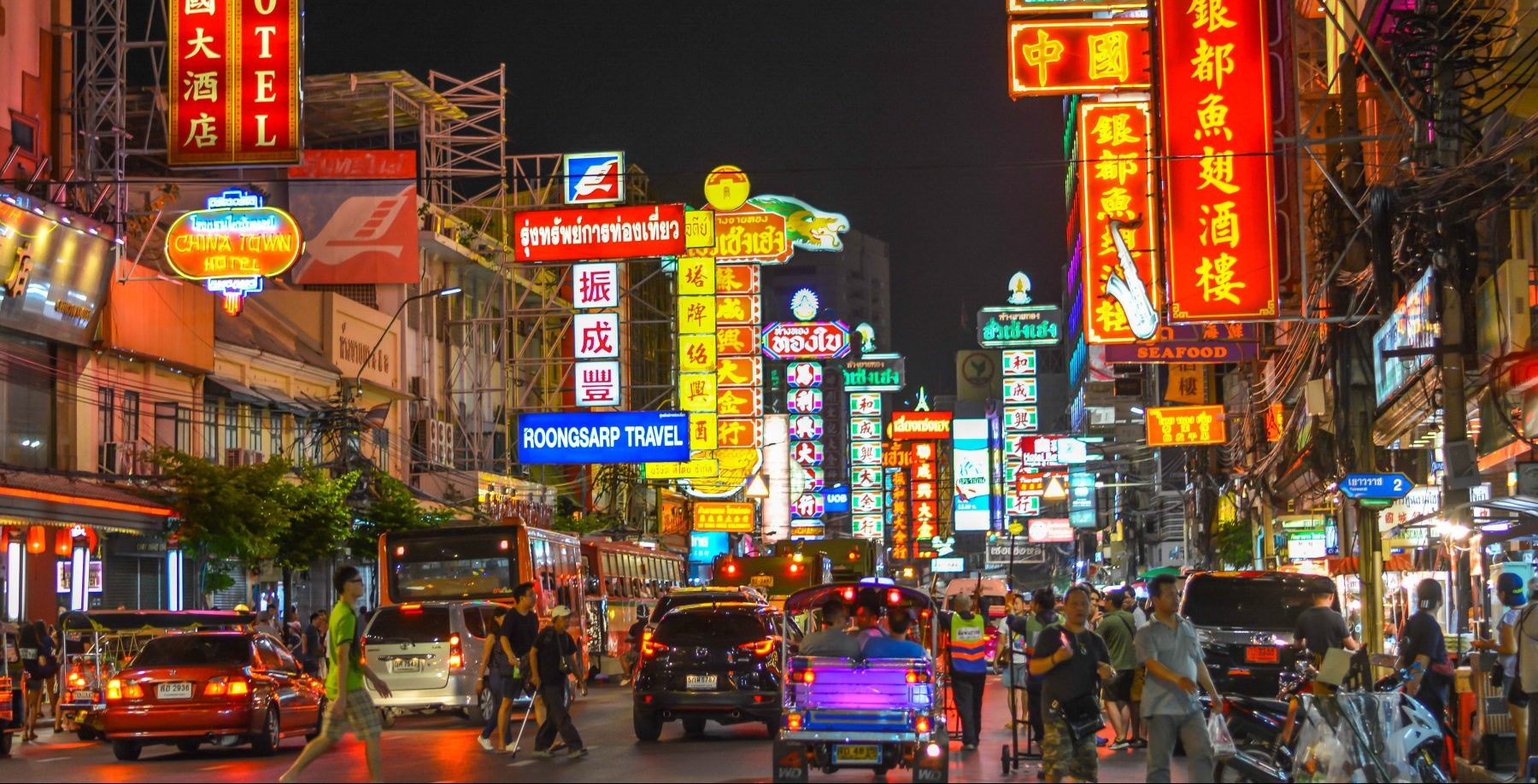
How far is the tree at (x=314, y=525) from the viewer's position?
3844cm

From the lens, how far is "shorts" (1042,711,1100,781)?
558 inches

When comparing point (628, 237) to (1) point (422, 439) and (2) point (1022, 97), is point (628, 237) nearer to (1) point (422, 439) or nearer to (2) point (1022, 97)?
(1) point (422, 439)

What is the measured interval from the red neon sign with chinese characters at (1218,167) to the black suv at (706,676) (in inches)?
288

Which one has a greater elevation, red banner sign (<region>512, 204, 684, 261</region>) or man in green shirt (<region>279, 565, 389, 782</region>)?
red banner sign (<region>512, 204, 684, 261</region>)

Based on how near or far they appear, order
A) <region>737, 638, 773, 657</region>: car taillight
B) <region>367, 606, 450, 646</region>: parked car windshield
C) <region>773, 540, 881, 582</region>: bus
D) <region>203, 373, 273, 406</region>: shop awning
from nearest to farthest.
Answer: <region>737, 638, 773, 657</region>: car taillight, <region>367, 606, 450, 646</region>: parked car windshield, <region>203, 373, 273, 406</region>: shop awning, <region>773, 540, 881, 582</region>: bus

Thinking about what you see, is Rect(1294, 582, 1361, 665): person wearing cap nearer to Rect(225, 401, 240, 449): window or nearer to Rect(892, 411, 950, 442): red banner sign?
Rect(225, 401, 240, 449): window

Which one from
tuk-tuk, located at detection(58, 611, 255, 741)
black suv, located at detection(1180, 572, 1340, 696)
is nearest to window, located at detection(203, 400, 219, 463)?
tuk-tuk, located at detection(58, 611, 255, 741)

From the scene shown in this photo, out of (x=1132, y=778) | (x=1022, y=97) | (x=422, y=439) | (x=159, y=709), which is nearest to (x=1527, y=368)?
(x=1132, y=778)

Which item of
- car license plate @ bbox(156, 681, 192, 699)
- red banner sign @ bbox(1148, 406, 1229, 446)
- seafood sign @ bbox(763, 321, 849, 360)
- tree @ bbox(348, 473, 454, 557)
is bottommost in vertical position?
car license plate @ bbox(156, 681, 192, 699)

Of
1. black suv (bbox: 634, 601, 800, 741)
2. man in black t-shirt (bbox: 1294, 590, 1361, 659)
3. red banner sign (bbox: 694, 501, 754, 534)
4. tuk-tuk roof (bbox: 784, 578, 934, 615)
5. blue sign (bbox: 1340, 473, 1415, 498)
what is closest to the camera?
man in black t-shirt (bbox: 1294, 590, 1361, 659)

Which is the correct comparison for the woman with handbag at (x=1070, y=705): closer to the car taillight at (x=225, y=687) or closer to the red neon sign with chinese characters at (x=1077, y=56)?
the car taillight at (x=225, y=687)

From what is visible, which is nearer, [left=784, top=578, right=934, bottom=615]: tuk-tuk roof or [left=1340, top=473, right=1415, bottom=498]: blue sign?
[left=784, top=578, right=934, bottom=615]: tuk-tuk roof

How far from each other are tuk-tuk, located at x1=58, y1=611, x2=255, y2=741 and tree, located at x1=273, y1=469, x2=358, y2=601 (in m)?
12.6

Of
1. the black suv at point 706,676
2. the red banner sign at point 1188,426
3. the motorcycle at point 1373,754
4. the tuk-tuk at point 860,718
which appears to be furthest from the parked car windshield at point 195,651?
the red banner sign at point 1188,426
